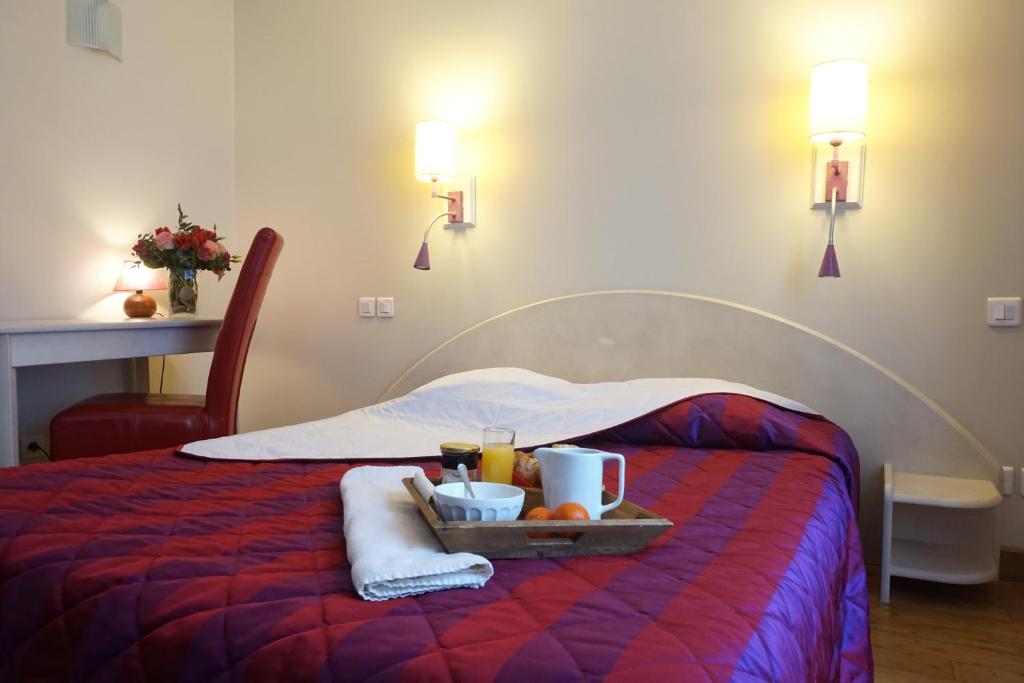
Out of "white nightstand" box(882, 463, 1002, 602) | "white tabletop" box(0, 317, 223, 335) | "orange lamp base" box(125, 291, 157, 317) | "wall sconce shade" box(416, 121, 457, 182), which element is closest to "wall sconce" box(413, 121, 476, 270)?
"wall sconce shade" box(416, 121, 457, 182)

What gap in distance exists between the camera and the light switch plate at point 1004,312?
2.20 meters

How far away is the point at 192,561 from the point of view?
1.06m

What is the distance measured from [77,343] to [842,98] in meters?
2.56

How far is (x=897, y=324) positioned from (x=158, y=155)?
2.99 m

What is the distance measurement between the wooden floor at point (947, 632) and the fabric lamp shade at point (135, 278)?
288 centimetres

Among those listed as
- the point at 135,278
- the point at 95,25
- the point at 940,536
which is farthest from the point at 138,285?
the point at 940,536

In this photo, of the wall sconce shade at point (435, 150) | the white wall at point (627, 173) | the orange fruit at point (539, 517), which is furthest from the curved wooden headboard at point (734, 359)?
the orange fruit at point (539, 517)

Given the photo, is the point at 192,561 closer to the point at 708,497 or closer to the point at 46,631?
the point at 46,631

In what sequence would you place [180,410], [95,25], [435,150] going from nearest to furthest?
[180,410], [435,150], [95,25]

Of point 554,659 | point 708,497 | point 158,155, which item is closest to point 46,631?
point 554,659

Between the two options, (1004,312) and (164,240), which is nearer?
(1004,312)

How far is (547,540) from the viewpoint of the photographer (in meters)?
1.10

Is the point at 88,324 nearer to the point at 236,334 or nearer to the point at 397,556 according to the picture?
the point at 236,334

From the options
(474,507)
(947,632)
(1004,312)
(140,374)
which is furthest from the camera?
(140,374)
